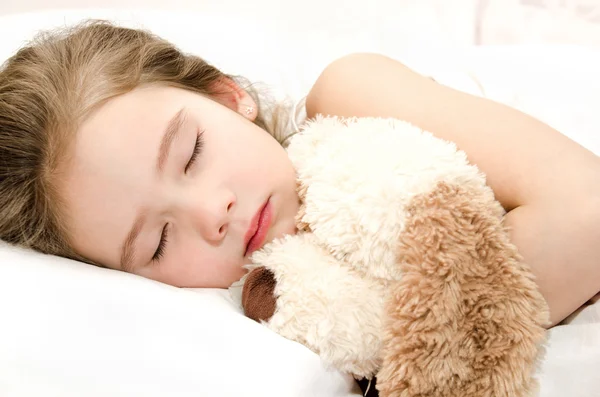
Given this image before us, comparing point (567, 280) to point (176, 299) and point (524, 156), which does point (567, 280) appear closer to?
point (524, 156)

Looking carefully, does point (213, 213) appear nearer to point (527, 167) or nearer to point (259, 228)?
point (259, 228)

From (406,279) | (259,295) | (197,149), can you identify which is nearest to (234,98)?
(197,149)

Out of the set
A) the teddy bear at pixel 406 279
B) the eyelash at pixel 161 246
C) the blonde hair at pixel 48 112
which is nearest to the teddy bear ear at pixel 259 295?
the teddy bear at pixel 406 279

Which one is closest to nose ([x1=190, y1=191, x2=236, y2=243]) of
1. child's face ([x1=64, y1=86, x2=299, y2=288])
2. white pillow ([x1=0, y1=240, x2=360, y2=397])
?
child's face ([x1=64, y1=86, x2=299, y2=288])

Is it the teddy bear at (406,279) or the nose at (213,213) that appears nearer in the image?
the teddy bear at (406,279)

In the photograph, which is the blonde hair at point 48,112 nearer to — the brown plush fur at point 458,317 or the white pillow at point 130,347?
the white pillow at point 130,347

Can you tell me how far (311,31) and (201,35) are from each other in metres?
0.34

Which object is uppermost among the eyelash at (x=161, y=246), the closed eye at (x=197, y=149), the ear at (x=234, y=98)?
the ear at (x=234, y=98)

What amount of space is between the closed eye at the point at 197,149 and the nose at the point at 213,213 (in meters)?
0.06

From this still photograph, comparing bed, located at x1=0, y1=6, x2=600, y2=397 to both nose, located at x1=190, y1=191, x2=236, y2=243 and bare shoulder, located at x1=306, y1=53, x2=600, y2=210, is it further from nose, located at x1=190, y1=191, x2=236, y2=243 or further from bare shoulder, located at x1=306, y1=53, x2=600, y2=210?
bare shoulder, located at x1=306, y1=53, x2=600, y2=210

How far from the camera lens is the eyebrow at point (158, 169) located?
871mm

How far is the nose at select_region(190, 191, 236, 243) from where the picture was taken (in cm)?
86

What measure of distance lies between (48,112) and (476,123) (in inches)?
→ 27.1

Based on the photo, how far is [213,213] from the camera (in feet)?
2.81
